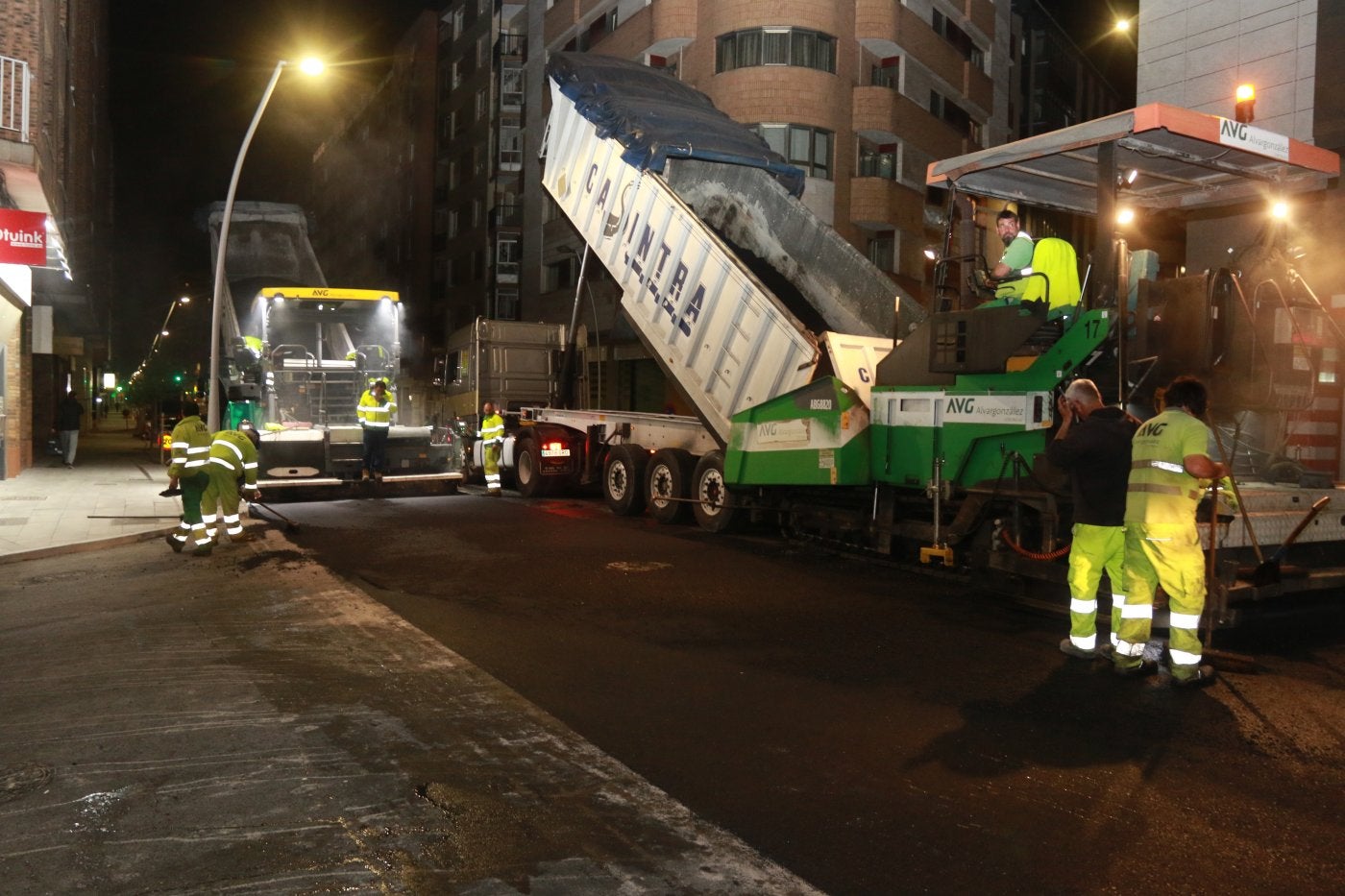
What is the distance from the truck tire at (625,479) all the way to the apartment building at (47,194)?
23.8 feet

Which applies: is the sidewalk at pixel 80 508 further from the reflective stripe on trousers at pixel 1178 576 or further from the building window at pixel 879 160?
the building window at pixel 879 160

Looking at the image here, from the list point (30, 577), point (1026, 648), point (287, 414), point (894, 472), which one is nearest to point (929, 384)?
point (894, 472)

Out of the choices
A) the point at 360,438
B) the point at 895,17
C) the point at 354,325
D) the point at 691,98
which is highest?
the point at 895,17

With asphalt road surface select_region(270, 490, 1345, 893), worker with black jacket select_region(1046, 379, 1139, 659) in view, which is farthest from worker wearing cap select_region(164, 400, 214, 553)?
worker with black jacket select_region(1046, 379, 1139, 659)

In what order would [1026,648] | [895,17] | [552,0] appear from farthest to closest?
1. [552,0]
2. [895,17]
3. [1026,648]

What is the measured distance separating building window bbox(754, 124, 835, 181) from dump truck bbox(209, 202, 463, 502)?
12974 mm

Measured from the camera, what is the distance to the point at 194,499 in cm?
1043

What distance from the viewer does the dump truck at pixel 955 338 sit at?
23.3 ft

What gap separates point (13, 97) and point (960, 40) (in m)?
28.0

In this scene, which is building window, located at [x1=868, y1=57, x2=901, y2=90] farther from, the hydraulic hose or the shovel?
the shovel

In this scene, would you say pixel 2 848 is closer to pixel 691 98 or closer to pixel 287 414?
pixel 691 98

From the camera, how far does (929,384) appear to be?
8.47 metres

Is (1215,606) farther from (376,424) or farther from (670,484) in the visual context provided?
(376,424)

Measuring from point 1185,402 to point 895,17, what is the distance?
993 inches
